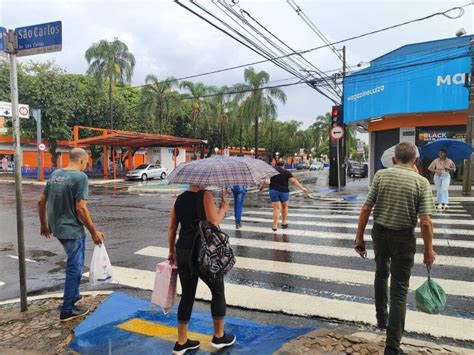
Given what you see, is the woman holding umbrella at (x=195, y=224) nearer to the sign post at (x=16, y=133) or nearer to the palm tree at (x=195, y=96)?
the sign post at (x=16, y=133)

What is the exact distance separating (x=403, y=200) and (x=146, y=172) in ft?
97.6

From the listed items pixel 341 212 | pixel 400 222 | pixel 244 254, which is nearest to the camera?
pixel 400 222

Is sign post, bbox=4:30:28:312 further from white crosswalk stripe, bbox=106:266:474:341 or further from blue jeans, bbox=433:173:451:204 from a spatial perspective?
blue jeans, bbox=433:173:451:204

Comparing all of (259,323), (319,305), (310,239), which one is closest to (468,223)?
(310,239)

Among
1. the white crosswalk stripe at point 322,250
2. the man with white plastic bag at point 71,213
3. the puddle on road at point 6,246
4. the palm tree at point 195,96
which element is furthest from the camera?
the palm tree at point 195,96

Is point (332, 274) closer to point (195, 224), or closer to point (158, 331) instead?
point (158, 331)

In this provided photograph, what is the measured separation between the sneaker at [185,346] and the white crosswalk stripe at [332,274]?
253cm

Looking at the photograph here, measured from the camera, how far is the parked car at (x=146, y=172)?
102 ft

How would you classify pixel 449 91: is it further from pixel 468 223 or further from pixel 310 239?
pixel 310 239

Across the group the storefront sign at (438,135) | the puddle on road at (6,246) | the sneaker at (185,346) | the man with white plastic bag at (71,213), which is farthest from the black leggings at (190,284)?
the storefront sign at (438,135)

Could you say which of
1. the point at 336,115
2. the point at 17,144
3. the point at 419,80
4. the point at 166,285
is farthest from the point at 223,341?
the point at 336,115

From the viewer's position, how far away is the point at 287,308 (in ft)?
14.6

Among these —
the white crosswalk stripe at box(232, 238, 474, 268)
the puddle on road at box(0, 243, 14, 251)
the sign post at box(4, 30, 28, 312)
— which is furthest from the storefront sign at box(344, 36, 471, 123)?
the puddle on road at box(0, 243, 14, 251)

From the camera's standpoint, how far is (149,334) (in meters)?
3.86
